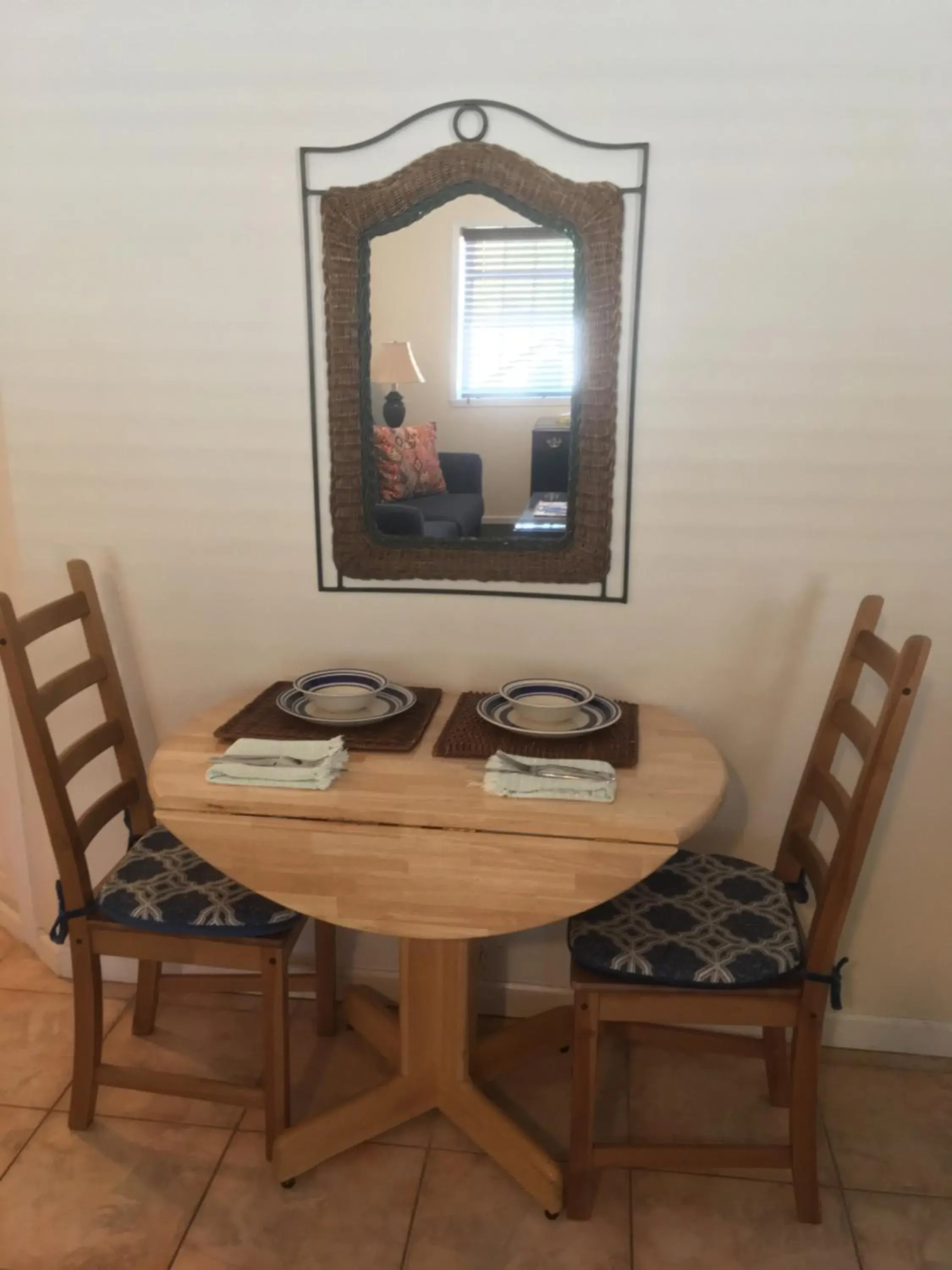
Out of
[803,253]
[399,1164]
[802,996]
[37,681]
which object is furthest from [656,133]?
[399,1164]

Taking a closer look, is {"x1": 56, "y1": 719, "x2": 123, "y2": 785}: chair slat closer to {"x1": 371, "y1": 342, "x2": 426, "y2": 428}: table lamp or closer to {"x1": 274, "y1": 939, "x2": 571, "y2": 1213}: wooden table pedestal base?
{"x1": 274, "y1": 939, "x2": 571, "y2": 1213}: wooden table pedestal base

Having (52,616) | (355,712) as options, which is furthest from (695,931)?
(52,616)

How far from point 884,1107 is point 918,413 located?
4.40 ft

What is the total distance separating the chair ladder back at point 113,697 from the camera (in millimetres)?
1825

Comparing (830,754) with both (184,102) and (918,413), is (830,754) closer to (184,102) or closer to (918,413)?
(918,413)

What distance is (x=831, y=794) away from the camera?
162 cm

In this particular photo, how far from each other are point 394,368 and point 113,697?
2.78 feet

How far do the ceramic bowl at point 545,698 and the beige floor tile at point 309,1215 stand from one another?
83 centimetres

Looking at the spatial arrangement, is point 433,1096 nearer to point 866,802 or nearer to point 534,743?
point 534,743

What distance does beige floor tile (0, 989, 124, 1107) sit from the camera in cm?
186

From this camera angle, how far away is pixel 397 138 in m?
1.70

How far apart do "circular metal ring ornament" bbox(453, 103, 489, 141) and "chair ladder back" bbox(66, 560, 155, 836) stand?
3.49ft

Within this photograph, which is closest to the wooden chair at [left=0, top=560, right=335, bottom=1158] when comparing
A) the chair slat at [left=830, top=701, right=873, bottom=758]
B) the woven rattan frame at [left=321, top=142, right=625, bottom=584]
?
the woven rattan frame at [left=321, top=142, right=625, bottom=584]

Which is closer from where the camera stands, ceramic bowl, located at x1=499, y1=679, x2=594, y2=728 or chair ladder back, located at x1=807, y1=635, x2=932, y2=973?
chair ladder back, located at x1=807, y1=635, x2=932, y2=973
